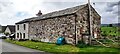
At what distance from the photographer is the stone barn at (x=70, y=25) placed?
29047mm

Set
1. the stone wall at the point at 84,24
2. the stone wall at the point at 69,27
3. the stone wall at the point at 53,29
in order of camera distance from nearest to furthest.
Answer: the stone wall at the point at 69,27 → the stone wall at the point at 84,24 → the stone wall at the point at 53,29

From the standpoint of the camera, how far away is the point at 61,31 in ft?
103

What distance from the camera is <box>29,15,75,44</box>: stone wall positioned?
96.4 ft

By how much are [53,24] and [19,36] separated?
18.9 meters

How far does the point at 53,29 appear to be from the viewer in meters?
33.7

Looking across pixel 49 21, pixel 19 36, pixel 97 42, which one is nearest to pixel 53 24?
pixel 49 21

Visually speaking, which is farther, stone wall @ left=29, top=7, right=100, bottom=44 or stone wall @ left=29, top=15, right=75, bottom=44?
stone wall @ left=29, top=15, right=75, bottom=44

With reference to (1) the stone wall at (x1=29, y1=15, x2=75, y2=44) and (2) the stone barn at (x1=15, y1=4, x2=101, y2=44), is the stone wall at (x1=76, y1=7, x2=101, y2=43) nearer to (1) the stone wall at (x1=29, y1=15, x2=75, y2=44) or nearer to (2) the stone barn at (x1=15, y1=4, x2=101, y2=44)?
(2) the stone barn at (x1=15, y1=4, x2=101, y2=44)

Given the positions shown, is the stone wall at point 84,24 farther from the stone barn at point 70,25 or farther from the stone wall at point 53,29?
the stone wall at point 53,29

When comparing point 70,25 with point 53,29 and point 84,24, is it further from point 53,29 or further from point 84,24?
point 53,29

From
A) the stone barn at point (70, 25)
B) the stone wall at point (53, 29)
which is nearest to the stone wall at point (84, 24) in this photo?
the stone barn at point (70, 25)

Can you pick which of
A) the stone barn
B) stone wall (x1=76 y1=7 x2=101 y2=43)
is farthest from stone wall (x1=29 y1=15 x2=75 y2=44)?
stone wall (x1=76 y1=7 x2=101 y2=43)

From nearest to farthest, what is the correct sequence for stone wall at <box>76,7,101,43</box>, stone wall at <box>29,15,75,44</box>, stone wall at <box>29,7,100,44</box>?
stone wall at <box>29,7,100,44</box> < stone wall at <box>76,7,101,43</box> < stone wall at <box>29,15,75,44</box>

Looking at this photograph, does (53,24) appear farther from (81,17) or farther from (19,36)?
(19,36)
